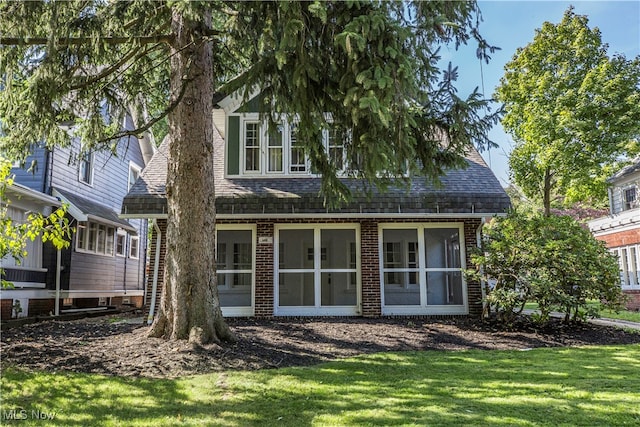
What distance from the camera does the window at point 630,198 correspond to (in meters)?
19.2

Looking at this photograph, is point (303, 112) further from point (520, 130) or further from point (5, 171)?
point (520, 130)

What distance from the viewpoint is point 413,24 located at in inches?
215

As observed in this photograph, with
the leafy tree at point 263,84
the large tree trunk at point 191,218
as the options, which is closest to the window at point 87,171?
the leafy tree at point 263,84

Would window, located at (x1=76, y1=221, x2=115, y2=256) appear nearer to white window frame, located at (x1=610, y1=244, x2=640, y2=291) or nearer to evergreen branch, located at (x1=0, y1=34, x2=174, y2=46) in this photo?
evergreen branch, located at (x1=0, y1=34, x2=174, y2=46)

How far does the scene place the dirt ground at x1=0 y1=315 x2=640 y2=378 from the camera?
18.0 feet

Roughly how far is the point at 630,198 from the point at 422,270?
14014 millimetres

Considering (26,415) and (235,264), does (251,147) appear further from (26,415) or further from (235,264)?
(26,415)

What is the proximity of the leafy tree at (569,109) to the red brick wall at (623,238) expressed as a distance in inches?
72.7

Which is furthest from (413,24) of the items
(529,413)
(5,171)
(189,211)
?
(5,171)

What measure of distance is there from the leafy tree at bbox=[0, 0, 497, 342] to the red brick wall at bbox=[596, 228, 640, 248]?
14984 mm

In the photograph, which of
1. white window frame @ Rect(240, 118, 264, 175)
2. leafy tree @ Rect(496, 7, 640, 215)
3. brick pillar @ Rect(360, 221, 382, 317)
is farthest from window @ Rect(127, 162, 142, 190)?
leafy tree @ Rect(496, 7, 640, 215)

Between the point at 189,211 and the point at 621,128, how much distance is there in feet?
57.5

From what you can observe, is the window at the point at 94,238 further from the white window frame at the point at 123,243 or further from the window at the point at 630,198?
the window at the point at 630,198

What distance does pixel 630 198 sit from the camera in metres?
19.5
